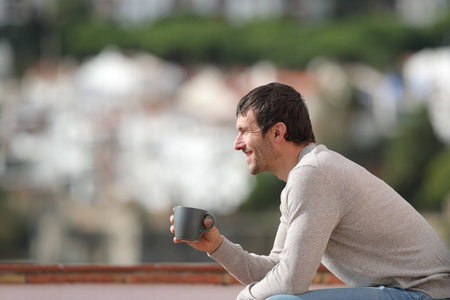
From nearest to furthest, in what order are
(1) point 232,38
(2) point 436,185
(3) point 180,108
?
(2) point 436,185 → (3) point 180,108 → (1) point 232,38

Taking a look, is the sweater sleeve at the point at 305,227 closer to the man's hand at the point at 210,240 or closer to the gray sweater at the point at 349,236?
the gray sweater at the point at 349,236

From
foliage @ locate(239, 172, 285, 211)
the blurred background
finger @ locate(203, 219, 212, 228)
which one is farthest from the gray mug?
foliage @ locate(239, 172, 285, 211)

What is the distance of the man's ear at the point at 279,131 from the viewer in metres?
1.53

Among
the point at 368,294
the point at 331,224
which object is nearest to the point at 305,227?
the point at 331,224

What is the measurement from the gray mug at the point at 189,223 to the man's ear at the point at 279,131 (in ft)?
0.57

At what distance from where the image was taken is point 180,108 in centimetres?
2545

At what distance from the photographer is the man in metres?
1.43

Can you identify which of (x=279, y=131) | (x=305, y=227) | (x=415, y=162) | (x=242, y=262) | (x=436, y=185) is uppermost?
(x=279, y=131)

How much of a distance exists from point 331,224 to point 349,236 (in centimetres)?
7

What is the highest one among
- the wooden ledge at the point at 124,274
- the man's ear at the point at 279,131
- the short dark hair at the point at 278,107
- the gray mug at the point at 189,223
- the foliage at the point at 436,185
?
the short dark hair at the point at 278,107

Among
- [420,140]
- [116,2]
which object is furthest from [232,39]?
[420,140]

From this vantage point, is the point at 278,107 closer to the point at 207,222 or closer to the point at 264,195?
the point at 207,222

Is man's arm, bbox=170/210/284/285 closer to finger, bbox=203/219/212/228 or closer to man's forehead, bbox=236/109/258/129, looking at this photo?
finger, bbox=203/219/212/228

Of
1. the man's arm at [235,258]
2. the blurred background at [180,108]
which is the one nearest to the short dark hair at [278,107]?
the man's arm at [235,258]
